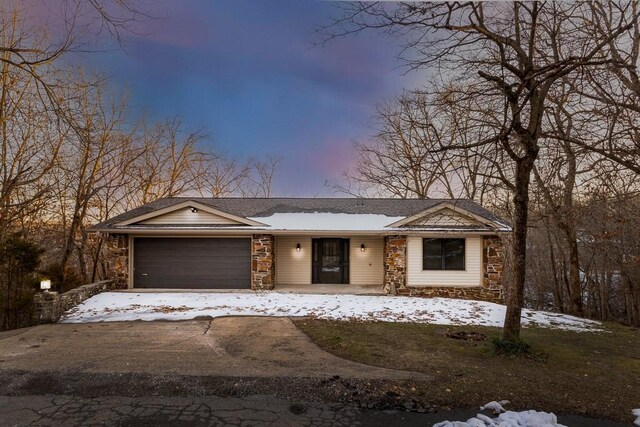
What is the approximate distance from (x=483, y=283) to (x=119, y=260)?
44.3 ft

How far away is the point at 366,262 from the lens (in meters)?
15.3

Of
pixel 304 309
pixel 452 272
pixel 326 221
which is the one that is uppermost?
pixel 326 221

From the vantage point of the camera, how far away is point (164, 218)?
13.9 m

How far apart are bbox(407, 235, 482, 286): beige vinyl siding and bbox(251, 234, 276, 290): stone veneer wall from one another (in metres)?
5.18

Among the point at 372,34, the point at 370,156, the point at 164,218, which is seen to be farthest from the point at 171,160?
the point at 372,34

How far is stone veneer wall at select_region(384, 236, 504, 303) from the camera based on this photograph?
13.7m

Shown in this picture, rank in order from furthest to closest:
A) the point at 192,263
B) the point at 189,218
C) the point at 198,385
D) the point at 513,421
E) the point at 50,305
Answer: the point at 192,263, the point at 189,218, the point at 50,305, the point at 198,385, the point at 513,421

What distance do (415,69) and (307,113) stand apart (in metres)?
10.5

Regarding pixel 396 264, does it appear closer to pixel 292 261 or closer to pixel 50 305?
pixel 292 261

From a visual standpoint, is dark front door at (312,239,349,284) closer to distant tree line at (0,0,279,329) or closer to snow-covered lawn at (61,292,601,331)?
snow-covered lawn at (61,292,601,331)

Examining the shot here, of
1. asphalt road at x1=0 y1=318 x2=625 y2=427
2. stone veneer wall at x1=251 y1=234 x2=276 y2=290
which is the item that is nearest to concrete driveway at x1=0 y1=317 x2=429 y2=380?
asphalt road at x1=0 y1=318 x2=625 y2=427

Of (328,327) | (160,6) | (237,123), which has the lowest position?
(328,327)

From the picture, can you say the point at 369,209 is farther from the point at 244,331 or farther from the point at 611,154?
the point at 611,154

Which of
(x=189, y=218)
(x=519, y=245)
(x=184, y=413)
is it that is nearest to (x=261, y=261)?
(x=189, y=218)
